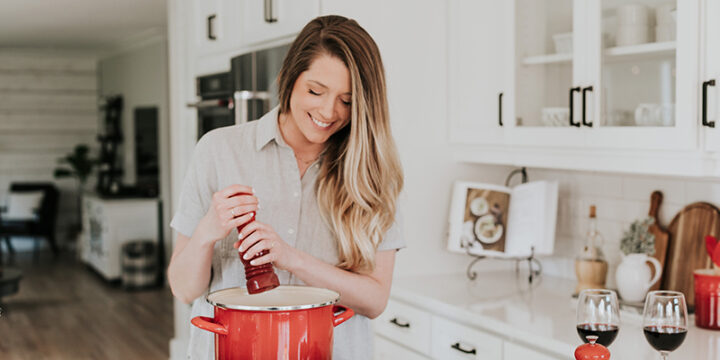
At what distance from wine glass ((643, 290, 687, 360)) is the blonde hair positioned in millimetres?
571

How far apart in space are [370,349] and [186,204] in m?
0.52

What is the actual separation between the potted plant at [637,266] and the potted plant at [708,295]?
20 cm

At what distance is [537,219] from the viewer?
2.75m

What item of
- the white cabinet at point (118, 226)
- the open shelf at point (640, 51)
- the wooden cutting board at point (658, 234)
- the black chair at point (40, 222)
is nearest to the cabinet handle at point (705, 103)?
the open shelf at point (640, 51)

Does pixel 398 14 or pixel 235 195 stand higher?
pixel 398 14

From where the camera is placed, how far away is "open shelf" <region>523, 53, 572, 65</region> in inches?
94.5

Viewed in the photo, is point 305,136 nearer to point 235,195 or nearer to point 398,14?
point 235,195

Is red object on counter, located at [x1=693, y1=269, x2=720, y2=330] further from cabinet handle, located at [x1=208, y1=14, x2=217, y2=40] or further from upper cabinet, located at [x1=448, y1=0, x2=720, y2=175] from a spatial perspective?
cabinet handle, located at [x1=208, y1=14, x2=217, y2=40]

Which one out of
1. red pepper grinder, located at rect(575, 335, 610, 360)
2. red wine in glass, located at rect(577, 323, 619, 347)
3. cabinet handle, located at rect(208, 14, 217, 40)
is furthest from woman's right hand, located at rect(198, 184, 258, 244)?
cabinet handle, located at rect(208, 14, 217, 40)

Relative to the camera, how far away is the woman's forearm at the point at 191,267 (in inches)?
54.6

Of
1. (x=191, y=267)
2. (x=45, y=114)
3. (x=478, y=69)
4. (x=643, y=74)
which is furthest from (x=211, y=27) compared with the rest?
(x=45, y=114)

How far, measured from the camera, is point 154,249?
22.8 feet

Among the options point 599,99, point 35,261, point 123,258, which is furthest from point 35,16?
point 599,99

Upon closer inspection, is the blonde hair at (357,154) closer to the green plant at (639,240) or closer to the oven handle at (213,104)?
the green plant at (639,240)
